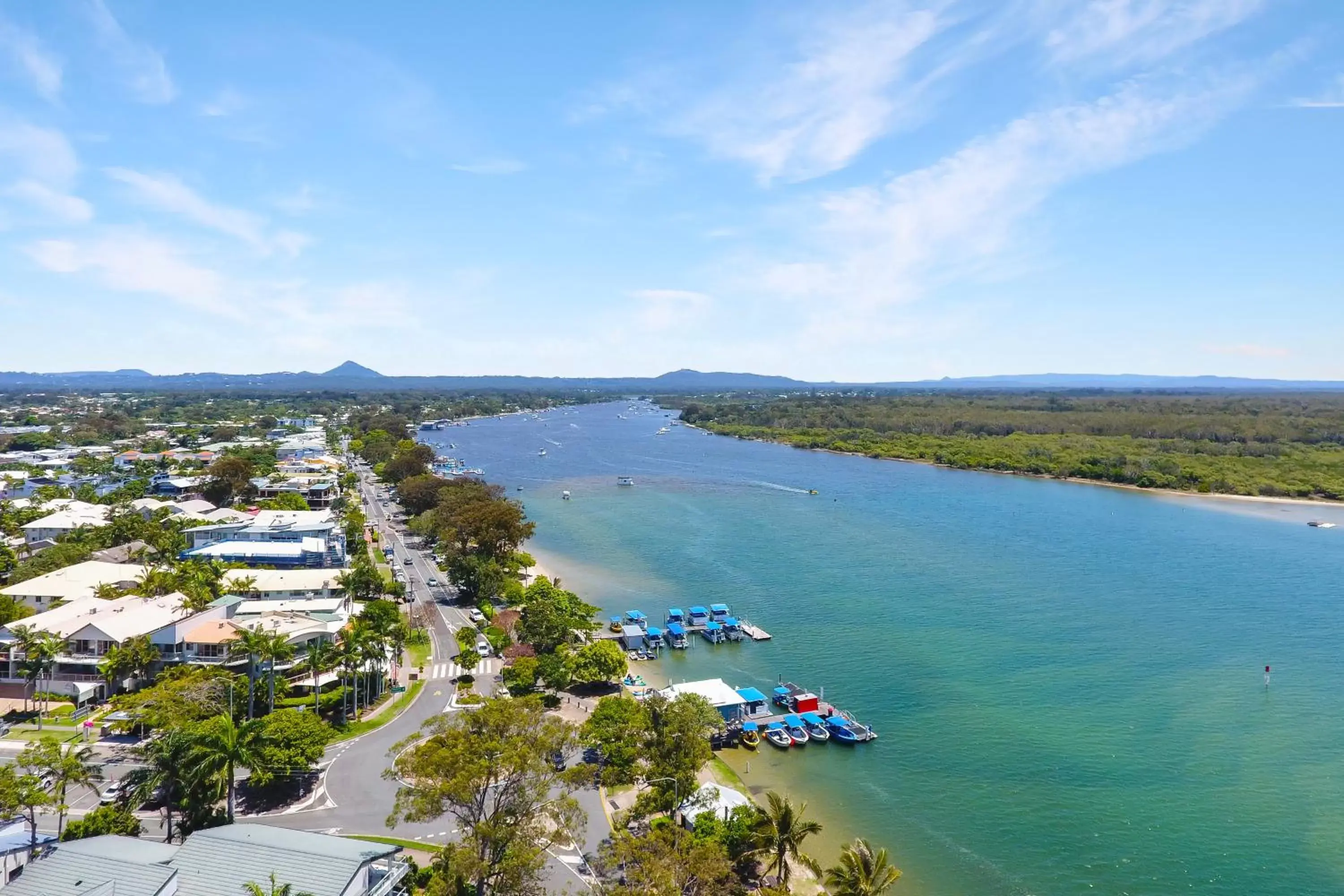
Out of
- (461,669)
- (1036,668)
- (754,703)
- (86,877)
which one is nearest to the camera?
(86,877)

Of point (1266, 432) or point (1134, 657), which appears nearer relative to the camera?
point (1134, 657)

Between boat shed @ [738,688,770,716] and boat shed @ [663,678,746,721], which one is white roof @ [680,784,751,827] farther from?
boat shed @ [738,688,770,716]

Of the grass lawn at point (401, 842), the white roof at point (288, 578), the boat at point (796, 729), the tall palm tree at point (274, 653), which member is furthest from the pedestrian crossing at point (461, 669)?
the boat at point (796, 729)

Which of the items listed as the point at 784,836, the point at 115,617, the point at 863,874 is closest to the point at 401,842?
the point at 784,836

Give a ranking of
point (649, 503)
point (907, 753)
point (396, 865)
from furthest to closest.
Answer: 1. point (649, 503)
2. point (907, 753)
3. point (396, 865)

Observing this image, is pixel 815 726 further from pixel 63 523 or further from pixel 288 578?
pixel 63 523

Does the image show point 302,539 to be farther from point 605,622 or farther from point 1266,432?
point 1266,432

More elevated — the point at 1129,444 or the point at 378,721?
the point at 1129,444

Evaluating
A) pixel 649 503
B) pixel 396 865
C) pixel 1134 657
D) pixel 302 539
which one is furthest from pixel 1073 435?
pixel 396 865
